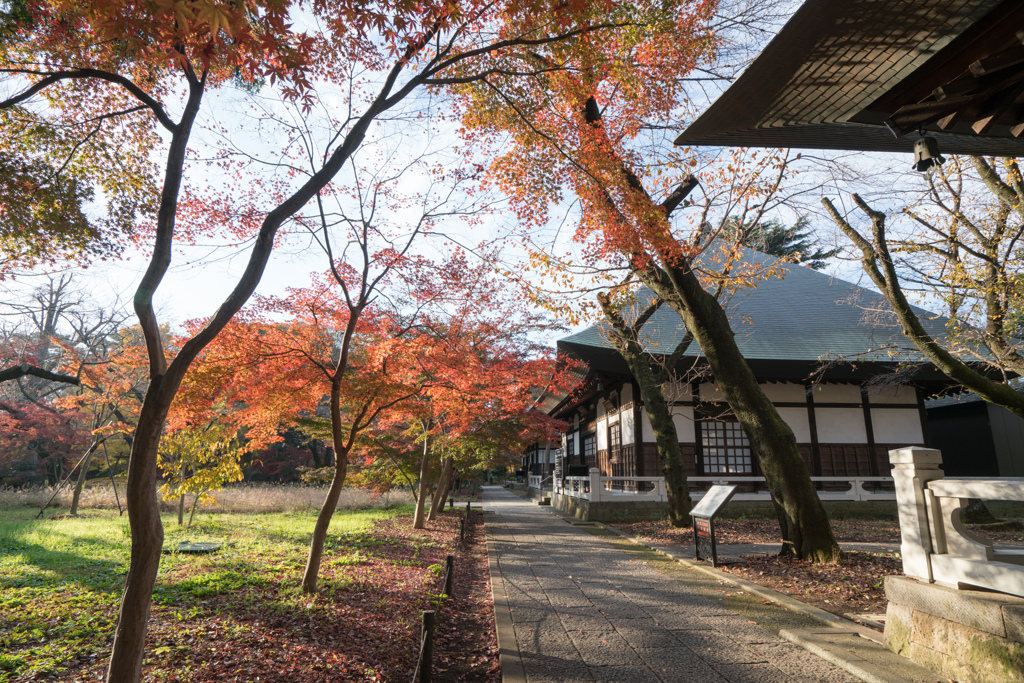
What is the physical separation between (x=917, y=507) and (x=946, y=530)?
0.21 meters

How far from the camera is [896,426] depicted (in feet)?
51.0

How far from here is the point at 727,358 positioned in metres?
7.73

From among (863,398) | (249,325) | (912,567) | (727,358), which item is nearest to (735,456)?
(863,398)

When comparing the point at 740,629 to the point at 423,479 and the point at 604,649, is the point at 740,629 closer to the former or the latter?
the point at 604,649

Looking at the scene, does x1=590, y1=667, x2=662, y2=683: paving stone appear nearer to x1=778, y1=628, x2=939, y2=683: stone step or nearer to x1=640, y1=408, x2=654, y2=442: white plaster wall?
x1=778, y1=628, x2=939, y2=683: stone step

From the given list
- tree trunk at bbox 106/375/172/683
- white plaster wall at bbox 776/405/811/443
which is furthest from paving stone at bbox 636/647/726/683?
white plaster wall at bbox 776/405/811/443

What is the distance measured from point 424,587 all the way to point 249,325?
4.19 metres

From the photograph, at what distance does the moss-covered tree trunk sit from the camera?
38.6 ft

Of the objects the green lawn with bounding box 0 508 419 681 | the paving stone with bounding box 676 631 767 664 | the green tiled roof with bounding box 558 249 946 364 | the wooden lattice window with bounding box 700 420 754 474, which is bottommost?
the green lawn with bounding box 0 508 419 681

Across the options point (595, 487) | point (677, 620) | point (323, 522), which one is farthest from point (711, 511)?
point (595, 487)

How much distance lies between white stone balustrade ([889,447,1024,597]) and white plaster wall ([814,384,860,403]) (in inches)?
508

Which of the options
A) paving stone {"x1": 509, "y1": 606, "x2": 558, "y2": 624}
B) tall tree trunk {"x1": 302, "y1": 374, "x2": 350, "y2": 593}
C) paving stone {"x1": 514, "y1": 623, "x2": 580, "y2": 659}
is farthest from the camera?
tall tree trunk {"x1": 302, "y1": 374, "x2": 350, "y2": 593}

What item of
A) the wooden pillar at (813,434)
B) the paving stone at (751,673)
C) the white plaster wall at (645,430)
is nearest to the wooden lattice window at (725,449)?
the white plaster wall at (645,430)

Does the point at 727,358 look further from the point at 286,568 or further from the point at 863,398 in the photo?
the point at 863,398
